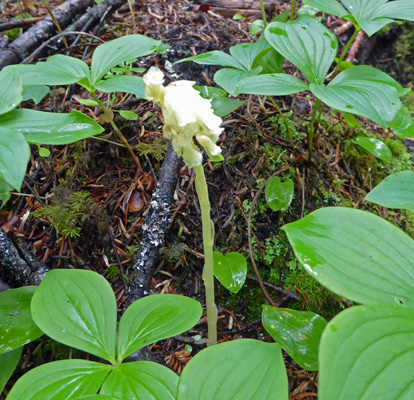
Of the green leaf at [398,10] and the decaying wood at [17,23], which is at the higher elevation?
the green leaf at [398,10]

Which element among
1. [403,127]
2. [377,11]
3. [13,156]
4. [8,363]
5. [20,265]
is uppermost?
[377,11]

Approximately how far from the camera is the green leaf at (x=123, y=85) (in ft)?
6.57

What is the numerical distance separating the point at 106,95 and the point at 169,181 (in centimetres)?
118

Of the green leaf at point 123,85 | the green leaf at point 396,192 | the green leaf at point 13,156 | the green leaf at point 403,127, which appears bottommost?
the green leaf at point 403,127

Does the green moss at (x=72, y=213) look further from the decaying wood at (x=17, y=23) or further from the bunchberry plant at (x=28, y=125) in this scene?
the decaying wood at (x=17, y=23)

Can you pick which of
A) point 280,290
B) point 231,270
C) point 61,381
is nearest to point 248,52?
point 231,270

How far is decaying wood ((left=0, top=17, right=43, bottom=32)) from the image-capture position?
10.1ft

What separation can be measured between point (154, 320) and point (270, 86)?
53.1 inches

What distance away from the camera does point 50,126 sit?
1.59 meters

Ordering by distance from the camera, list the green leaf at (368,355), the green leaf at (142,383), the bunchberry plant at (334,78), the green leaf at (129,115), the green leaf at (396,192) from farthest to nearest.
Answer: the green leaf at (129,115)
the bunchberry plant at (334,78)
the green leaf at (396,192)
the green leaf at (142,383)
the green leaf at (368,355)

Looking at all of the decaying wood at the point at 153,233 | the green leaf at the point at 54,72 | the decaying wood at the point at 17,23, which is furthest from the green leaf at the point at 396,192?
the decaying wood at the point at 17,23

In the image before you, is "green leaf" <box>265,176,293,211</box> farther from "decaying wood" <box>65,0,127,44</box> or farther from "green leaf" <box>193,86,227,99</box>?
"decaying wood" <box>65,0,127,44</box>

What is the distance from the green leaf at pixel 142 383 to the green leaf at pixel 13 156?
0.86 meters

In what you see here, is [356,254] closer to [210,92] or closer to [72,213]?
[210,92]
